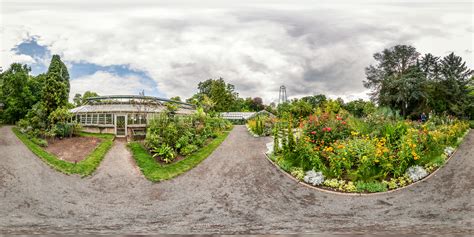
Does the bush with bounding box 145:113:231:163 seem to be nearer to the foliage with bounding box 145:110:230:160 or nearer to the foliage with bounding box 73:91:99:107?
the foliage with bounding box 145:110:230:160

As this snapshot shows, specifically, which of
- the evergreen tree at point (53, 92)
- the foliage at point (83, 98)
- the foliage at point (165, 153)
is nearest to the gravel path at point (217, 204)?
the foliage at point (165, 153)

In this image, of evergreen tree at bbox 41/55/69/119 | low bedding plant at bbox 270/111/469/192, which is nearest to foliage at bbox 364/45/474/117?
low bedding plant at bbox 270/111/469/192

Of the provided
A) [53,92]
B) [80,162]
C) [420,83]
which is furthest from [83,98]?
[420,83]

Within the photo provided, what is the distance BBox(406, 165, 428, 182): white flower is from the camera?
7566 mm

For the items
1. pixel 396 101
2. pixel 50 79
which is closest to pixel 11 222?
pixel 50 79

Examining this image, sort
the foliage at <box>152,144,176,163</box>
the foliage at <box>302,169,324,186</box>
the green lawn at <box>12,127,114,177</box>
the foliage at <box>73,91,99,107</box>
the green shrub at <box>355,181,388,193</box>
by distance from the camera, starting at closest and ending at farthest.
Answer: the green shrub at <box>355,181,388,193</box> < the foliage at <box>302,169,324,186</box> < the green lawn at <box>12,127,114,177</box> < the foliage at <box>152,144,176,163</box> < the foliage at <box>73,91,99,107</box>

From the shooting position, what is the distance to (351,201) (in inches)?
258

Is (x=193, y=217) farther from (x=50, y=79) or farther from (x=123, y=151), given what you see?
(x=50, y=79)

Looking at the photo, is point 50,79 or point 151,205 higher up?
point 50,79

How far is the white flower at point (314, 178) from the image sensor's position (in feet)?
24.6

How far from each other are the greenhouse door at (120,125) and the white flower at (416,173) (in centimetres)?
1346

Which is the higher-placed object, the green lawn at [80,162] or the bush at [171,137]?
the bush at [171,137]

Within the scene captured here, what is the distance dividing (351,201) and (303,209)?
1337mm

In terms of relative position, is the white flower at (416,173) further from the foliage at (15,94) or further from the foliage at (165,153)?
the foliage at (15,94)
